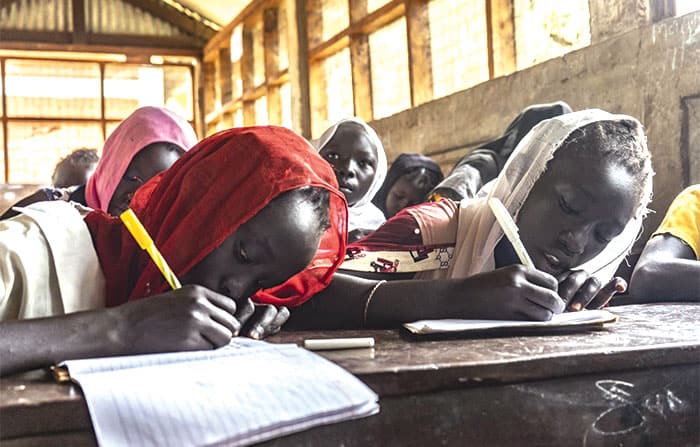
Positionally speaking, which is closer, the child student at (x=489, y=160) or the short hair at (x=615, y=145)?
the short hair at (x=615, y=145)

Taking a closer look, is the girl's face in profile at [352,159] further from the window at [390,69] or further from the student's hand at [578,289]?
the window at [390,69]

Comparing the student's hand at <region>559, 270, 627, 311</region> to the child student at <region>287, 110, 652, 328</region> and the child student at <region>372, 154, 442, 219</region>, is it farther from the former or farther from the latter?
the child student at <region>372, 154, 442, 219</region>

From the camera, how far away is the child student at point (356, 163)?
301 centimetres

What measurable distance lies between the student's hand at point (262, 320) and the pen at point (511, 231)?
0.46 metres

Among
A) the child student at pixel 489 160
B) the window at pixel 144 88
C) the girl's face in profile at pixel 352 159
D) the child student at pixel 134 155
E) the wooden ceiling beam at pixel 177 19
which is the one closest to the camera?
the child student at pixel 134 155

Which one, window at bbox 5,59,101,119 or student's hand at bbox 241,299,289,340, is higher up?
window at bbox 5,59,101,119

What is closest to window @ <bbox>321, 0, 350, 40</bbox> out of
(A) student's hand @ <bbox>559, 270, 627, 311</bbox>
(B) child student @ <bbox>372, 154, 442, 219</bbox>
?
(B) child student @ <bbox>372, 154, 442, 219</bbox>

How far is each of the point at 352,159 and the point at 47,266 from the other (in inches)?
77.9

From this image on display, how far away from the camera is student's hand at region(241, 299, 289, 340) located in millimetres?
1255

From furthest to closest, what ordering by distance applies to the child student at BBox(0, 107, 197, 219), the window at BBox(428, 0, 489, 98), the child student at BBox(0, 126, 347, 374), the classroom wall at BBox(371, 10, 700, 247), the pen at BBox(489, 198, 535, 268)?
the window at BBox(428, 0, 489, 98) → the classroom wall at BBox(371, 10, 700, 247) → the child student at BBox(0, 107, 197, 219) → the pen at BBox(489, 198, 535, 268) → the child student at BBox(0, 126, 347, 374)

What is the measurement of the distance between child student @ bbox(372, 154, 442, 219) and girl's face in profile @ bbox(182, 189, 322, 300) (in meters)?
2.19

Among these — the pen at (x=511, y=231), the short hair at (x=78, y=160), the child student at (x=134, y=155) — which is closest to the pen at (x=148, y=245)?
the pen at (x=511, y=231)

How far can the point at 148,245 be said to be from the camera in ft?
3.74

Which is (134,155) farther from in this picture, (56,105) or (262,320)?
(56,105)
